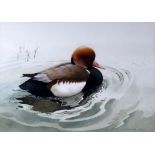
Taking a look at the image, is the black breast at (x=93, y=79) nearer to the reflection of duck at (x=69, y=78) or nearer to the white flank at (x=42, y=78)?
the reflection of duck at (x=69, y=78)

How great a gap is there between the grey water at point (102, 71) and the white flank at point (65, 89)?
0.03 meters

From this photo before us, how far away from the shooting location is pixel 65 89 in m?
2.83

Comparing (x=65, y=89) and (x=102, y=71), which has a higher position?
(x=102, y=71)

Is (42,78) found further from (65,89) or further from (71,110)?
(71,110)

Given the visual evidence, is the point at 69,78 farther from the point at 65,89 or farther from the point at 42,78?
the point at 42,78

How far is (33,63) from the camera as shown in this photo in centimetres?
286

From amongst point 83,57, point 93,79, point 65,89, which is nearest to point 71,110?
point 65,89

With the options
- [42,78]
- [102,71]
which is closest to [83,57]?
[102,71]

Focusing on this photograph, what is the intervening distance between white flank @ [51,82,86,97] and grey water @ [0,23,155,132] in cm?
3

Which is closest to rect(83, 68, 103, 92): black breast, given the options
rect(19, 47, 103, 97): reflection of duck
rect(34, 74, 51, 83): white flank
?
rect(19, 47, 103, 97): reflection of duck

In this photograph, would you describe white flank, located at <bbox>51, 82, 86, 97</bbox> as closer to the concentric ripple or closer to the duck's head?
the concentric ripple

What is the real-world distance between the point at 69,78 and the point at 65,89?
79mm

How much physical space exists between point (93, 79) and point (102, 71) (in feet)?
0.28

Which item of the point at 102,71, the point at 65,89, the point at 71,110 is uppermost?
the point at 102,71
